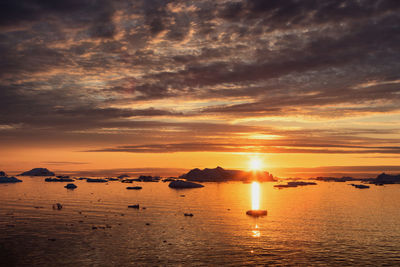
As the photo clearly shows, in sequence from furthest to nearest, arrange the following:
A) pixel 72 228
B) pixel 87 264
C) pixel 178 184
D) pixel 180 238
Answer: pixel 178 184 → pixel 72 228 → pixel 180 238 → pixel 87 264

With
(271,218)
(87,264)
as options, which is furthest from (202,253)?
(271,218)

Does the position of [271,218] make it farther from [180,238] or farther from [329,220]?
[180,238]

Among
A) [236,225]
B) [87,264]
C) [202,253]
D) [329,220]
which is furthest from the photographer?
[329,220]

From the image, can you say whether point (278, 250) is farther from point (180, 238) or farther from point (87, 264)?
point (87, 264)

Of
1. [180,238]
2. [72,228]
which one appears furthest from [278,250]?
[72,228]

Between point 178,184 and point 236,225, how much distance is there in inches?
4857

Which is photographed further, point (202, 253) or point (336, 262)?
point (202, 253)

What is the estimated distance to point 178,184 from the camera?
183500mm

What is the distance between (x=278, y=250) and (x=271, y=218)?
29.7m

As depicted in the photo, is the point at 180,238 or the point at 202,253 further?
the point at 180,238

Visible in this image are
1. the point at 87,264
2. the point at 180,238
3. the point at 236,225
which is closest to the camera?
the point at 87,264

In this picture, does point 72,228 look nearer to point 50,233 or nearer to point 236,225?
point 50,233

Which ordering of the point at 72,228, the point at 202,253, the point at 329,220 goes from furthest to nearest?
the point at 329,220 < the point at 72,228 < the point at 202,253

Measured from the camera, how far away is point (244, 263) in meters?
37.7
